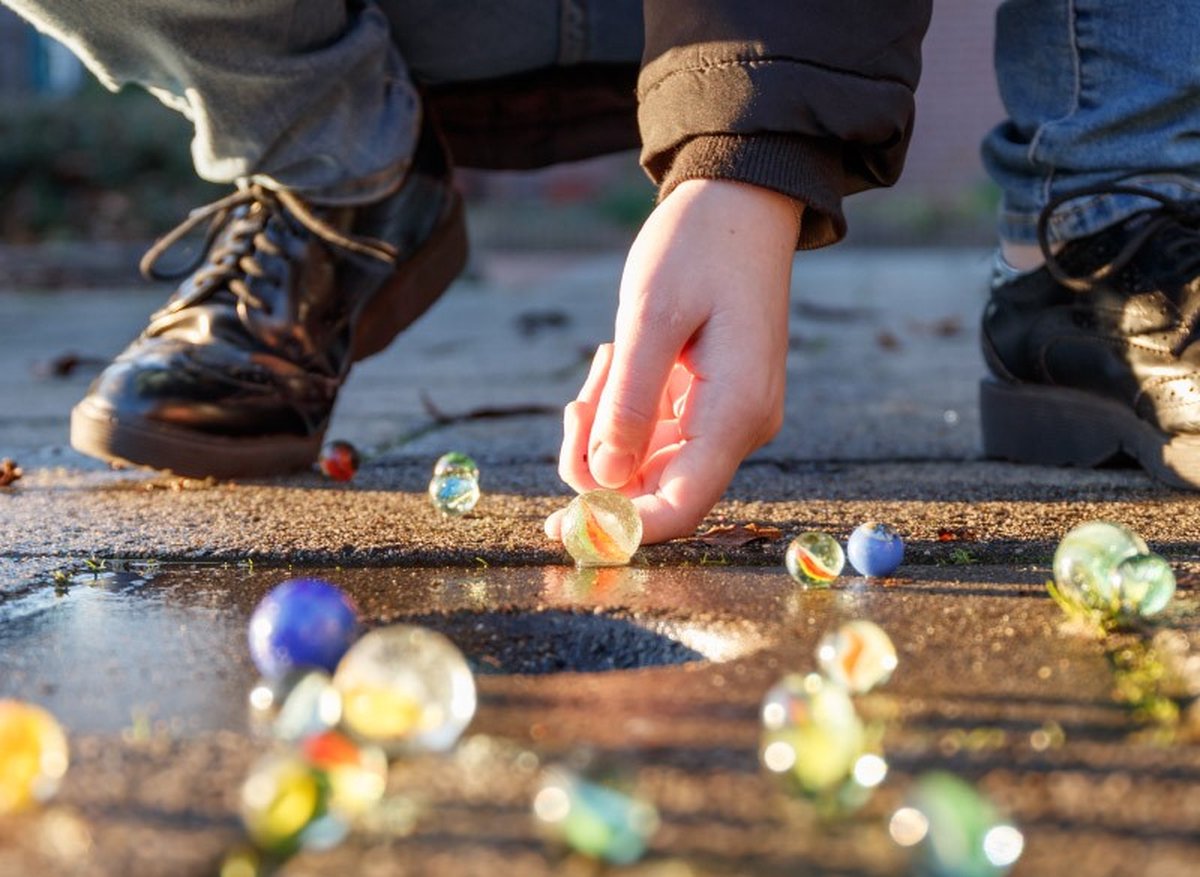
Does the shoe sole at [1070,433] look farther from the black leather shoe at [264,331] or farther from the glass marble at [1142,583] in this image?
the black leather shoe at [264,331]

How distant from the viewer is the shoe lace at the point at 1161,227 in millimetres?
1632

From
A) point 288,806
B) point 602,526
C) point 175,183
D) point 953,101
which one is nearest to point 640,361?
point 602,526

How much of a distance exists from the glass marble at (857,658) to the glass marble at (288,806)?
37 centimetres

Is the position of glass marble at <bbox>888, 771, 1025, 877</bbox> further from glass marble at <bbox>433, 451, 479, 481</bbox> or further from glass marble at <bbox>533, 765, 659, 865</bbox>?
→ glass marble at <bbox>433, 451, 479, 481</bbox>

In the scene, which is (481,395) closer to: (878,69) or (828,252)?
(878,69)

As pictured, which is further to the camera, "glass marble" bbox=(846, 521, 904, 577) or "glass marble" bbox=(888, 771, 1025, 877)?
"glass marble" bbox=(846, 521, 904, 577)

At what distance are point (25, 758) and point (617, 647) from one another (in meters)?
0.52

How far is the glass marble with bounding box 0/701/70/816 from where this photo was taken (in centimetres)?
70

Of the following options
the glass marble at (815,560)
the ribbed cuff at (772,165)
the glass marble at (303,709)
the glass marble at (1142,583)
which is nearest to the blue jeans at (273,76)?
the ribbed cuff at (772,165)

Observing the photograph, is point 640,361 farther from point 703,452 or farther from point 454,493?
point 454,493

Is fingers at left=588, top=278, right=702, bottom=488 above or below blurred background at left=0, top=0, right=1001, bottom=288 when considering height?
below

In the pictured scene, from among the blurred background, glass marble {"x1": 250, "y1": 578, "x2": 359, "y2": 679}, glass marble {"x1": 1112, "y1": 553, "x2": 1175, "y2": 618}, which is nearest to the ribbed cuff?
glass marble {"x1": 1112, "y1": 553, "x2": 1175, "y2": 618}

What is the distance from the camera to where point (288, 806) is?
0.65 metres

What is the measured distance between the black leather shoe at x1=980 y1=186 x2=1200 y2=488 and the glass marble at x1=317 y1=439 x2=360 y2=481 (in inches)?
35.5
